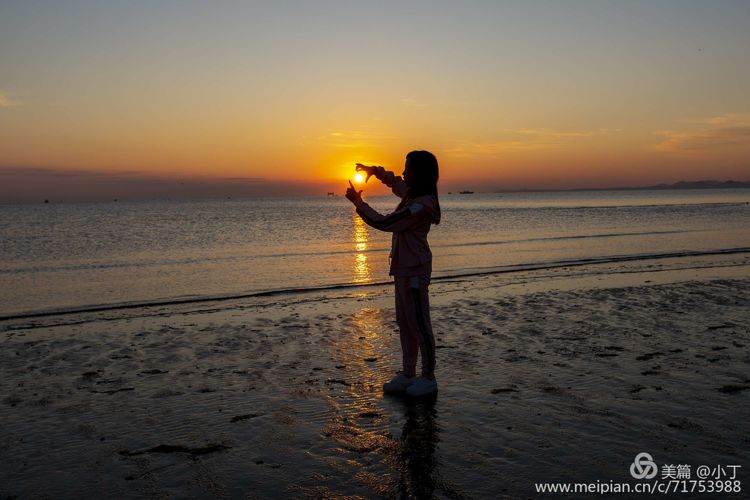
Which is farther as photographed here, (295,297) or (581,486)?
(295,297)

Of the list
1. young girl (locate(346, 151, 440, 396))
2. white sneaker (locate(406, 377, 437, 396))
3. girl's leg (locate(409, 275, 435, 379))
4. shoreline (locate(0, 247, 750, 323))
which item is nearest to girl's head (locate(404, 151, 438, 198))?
young girl (locate(346, 151, 440, 396))

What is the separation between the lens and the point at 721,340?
341 inches

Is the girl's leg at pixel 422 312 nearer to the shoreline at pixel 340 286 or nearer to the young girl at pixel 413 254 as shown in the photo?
the young girl at pixel 413 254

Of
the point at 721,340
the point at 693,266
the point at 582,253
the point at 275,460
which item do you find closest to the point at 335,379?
the point at 275,460

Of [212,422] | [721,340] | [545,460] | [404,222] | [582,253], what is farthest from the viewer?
[582,253]

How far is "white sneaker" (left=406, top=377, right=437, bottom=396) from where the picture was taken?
633cm

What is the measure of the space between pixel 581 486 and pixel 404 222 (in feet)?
9.83

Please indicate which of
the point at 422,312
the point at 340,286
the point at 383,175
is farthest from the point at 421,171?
the point at 340,286

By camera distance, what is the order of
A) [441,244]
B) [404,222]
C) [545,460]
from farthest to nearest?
[441,244] → [404,222] → [545,460]

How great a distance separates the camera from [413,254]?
6.47 meters

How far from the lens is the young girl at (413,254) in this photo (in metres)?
6.26

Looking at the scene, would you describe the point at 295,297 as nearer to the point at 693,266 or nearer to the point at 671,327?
the point at 671,327

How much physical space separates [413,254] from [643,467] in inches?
116

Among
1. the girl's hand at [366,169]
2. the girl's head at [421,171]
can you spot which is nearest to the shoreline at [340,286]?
the girl's hand at [366,169]
